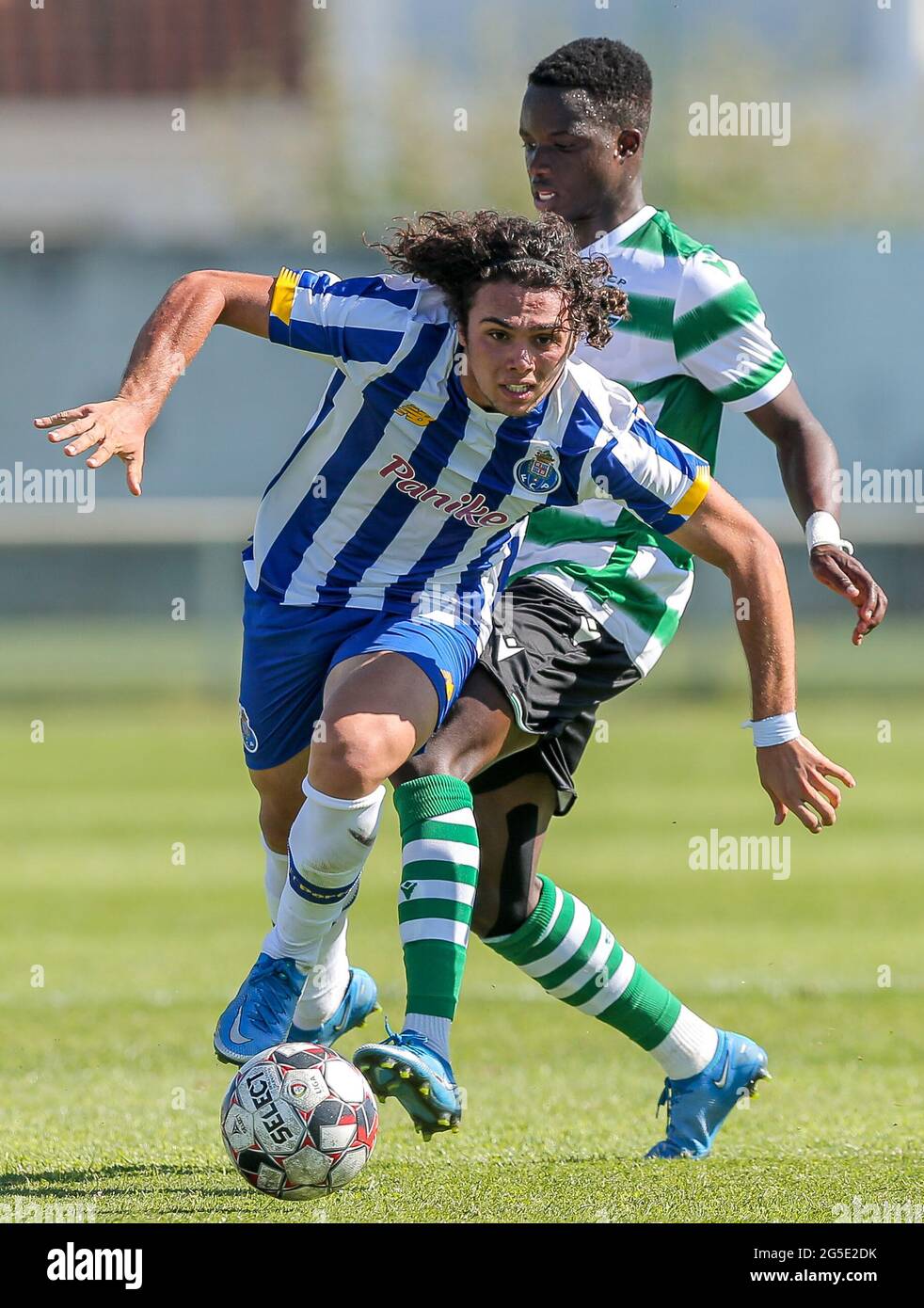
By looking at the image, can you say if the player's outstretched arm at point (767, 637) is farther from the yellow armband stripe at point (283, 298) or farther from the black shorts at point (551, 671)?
the yellow armband stripe at point (283, 298)

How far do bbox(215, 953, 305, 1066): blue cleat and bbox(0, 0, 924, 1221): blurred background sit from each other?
1.15 feet

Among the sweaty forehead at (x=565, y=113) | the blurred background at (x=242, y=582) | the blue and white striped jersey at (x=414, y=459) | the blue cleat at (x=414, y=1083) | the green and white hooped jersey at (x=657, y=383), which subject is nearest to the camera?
the blue cleat at (x=414, y=1083)

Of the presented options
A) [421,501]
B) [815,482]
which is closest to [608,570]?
[815,482]

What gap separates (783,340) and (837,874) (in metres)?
12.7

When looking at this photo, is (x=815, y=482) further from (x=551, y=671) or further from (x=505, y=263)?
(x=505, y=263)

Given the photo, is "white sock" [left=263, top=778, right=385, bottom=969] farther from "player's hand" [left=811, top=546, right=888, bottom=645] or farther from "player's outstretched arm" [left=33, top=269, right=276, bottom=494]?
"player's hand" [left=811, top=546, right=888, bottom=645]

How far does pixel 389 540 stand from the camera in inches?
190

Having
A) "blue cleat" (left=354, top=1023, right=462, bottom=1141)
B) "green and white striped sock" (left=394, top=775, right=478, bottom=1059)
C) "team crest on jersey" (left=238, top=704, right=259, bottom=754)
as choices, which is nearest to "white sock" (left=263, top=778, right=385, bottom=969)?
"green and white striped sock" (left=394, top=775, right=478, bottom=1059)

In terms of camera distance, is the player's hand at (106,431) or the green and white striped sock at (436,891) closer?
the player's hand at (106,431)

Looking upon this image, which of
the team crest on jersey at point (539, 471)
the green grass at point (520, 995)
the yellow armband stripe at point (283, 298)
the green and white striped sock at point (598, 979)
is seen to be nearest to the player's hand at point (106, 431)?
the yellow armband stripe at point (283, 298)

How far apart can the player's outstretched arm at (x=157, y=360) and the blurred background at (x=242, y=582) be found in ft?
5.67

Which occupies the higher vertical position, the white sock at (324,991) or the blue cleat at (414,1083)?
the blue cleat at (414,1083)

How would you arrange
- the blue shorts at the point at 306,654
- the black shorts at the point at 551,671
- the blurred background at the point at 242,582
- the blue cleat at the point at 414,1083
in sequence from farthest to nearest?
the blurred background at the point at 242,582 < the black shorts at the point at 551,671 < the blue shorts at the point at 306,654 < the blue cleat at the point at 414,1083

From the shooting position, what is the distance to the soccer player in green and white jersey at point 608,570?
5.15m
